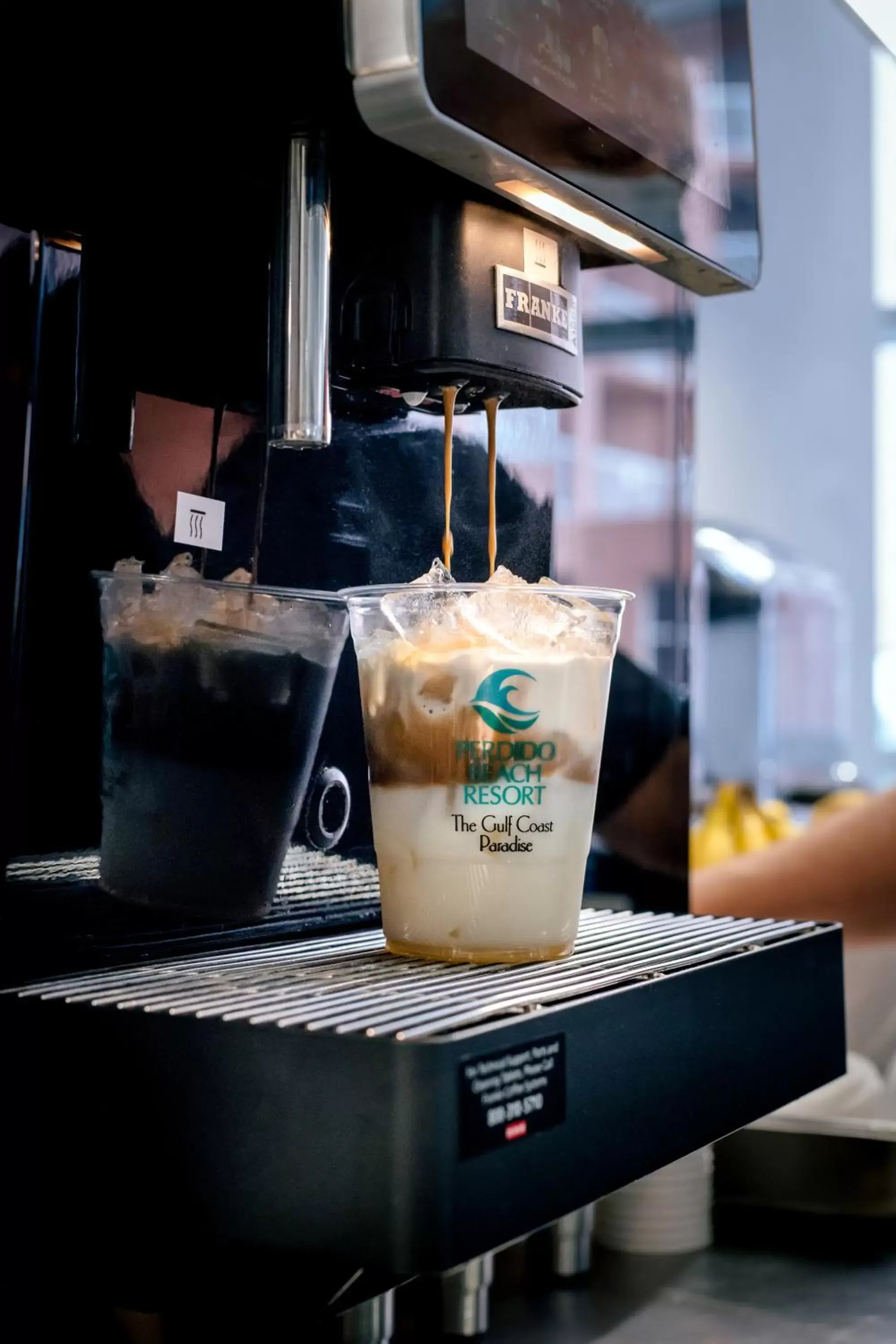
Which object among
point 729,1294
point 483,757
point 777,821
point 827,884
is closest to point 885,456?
point 777,821

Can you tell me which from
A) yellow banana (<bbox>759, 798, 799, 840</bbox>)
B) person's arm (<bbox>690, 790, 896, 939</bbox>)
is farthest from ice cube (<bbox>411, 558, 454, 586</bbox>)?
yellow banana (<bbox>759, 798, 799, 840</bbox>)

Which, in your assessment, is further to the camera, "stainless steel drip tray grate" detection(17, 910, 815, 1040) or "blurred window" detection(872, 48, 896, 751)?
"blurred window" detection(872, 48, 896, 751)

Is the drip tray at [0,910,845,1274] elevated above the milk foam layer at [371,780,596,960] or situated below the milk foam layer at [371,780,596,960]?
below

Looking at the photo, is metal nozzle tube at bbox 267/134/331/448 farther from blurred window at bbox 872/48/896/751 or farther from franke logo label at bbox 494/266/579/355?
blurred window at bbox 872/48/896/751

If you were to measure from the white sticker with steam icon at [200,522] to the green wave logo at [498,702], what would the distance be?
0.17 m

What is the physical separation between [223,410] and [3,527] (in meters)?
0.15

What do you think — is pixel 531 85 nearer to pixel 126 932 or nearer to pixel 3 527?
pixel 3 527

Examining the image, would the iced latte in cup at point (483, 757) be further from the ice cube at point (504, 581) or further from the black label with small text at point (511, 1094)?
the black label with small text at point (511, 1094)

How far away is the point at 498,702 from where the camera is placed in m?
0.74

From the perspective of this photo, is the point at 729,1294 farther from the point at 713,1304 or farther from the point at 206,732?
the point at 206,732

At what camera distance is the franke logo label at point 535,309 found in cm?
77

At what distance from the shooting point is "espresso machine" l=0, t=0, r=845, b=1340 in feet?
2.02

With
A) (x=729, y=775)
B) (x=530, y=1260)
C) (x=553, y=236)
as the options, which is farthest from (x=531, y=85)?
(x=729, y=775)

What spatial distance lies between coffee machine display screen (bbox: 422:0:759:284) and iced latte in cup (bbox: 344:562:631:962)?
20 cm
